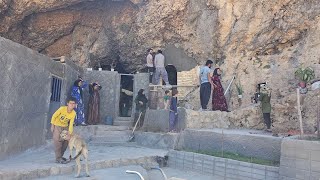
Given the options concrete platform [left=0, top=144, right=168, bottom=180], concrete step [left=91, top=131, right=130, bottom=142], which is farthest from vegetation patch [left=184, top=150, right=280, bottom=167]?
concrete step [left=91, top=131, right=130, bottom=142]

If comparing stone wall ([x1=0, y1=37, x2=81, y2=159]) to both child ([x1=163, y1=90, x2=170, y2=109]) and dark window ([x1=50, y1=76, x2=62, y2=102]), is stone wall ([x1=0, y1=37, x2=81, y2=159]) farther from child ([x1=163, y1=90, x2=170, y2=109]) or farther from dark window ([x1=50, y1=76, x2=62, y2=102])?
child ([x1=163, y1=90, x2=170, y2=109])

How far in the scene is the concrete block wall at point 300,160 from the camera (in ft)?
14.6

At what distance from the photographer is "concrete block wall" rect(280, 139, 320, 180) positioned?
4438 mm

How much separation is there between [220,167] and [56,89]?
538 centimetres

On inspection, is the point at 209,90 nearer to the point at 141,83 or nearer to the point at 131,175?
the point at 141,83

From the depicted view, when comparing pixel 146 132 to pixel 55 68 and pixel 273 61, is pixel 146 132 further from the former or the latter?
pixel 273 61

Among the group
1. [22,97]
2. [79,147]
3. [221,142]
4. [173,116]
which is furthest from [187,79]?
[79,147]

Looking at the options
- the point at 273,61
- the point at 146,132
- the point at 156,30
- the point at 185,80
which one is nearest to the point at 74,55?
the point at 156,30

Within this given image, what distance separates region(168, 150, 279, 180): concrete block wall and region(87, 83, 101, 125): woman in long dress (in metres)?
4.55

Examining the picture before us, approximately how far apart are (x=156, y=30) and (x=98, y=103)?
16.4 feet

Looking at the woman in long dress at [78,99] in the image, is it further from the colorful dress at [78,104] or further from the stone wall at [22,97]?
the stone wall at [22,97]

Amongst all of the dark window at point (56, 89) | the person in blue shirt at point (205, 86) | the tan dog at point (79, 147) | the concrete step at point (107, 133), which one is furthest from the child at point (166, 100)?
the tan dog at point (79, 147)

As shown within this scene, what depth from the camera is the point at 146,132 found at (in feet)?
29.0

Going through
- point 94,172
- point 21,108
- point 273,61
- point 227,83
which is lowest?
point 94,172
